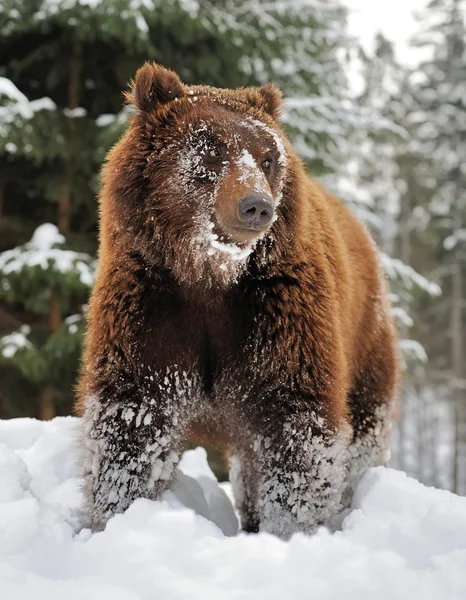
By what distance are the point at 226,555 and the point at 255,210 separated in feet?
4.27

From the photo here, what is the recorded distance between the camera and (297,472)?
285cm

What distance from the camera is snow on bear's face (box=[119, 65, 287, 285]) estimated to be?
273cm

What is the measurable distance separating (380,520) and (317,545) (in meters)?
0.43

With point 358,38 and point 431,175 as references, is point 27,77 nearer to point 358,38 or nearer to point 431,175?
point 358,38

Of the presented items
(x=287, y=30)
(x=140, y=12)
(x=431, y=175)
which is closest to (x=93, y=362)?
(x=140, y=12)

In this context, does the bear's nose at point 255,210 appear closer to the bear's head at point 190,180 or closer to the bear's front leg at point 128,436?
the bear's head at point 190,180

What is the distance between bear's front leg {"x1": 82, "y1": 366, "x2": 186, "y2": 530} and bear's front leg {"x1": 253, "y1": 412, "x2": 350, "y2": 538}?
0.46 metres

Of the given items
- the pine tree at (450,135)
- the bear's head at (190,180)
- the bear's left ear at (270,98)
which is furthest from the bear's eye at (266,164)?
the pine tree at (450,135)

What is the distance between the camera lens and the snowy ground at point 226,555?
1985 mm

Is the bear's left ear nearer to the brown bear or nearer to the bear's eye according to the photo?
the brown bear

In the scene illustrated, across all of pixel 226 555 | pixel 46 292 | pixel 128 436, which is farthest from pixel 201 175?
pixel 46 292

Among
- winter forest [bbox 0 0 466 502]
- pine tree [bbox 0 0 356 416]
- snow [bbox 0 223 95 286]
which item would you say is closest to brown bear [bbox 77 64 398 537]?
winter forest [bbox 0 0 466 502]

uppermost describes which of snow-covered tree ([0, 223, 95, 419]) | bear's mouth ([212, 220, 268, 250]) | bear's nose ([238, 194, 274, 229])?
bear's nose ([238, 194, 274, 229])

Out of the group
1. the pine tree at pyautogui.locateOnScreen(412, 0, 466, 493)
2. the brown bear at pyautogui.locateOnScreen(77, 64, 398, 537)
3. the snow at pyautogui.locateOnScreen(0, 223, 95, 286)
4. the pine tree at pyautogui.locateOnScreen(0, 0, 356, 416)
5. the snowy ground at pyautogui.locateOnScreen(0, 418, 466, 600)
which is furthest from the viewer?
the pine tree at pyautogui.locateOnScreen(412, 0, 466, 493)
